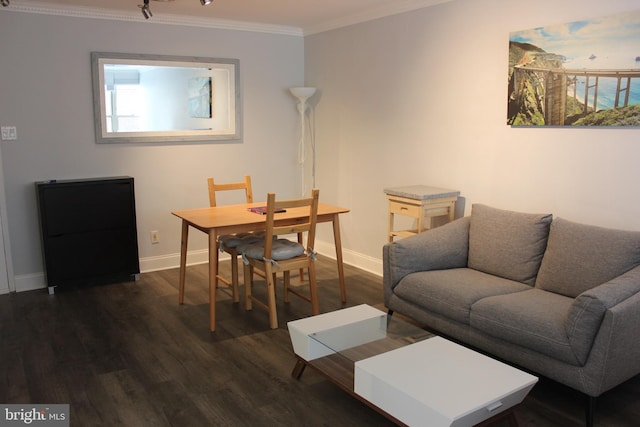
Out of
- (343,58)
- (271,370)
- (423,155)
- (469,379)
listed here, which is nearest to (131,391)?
(271,370)

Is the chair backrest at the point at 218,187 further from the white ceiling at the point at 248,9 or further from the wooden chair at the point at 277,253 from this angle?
the white ceiling at the point at 248,9

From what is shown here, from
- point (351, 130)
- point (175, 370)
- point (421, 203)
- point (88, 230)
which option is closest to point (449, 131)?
point (421, 203)

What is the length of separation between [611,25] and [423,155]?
1.66m

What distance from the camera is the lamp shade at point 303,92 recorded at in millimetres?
5441

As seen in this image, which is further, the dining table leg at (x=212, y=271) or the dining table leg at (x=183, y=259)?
the dining table leg at (x=183, y=259)

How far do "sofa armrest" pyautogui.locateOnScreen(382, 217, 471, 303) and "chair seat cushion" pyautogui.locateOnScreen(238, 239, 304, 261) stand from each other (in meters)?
0.62

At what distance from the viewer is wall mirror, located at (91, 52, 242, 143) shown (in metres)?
A: 4.80

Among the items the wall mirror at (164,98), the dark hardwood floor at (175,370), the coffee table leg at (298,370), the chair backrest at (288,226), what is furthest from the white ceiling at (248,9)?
the coffee table leg at (298,370)

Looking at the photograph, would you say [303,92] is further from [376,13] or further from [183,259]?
[183,259]

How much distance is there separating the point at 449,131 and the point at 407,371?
2.32m

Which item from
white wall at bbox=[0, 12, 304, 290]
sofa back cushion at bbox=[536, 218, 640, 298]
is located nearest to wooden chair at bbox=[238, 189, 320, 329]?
sofa back cushion at bbox=[536, 218, 640, 298]

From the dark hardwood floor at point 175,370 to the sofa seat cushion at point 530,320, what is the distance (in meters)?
0.31

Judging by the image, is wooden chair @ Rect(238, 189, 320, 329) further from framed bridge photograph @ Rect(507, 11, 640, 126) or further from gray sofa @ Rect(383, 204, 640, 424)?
framed bridge photograph @ Rect(507, 11, 640, 126)

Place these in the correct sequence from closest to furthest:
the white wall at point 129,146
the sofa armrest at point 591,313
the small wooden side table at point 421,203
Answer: the sofa armrest at point 591,313, the small wooden side table at point 421,203, the white wall at point 129,146
